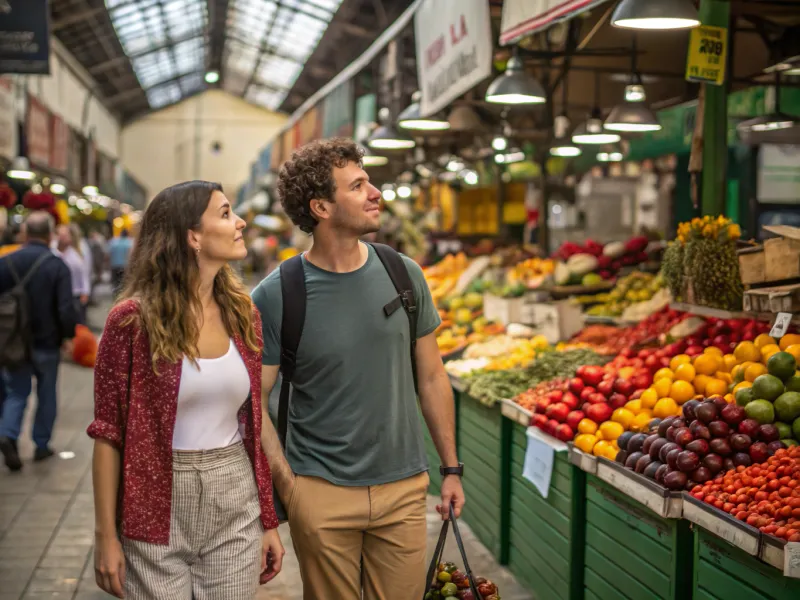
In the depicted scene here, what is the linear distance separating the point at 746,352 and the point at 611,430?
0.70 meters

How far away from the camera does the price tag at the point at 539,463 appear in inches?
180

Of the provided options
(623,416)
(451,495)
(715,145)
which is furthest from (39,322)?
(451,495)

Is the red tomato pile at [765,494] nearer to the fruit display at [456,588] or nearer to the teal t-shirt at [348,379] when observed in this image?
the fruit display at [456,588]

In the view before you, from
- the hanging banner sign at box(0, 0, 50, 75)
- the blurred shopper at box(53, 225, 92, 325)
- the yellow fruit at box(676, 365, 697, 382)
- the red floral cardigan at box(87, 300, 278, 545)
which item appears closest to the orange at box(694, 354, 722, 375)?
the yellow fruit at box(676, 365, 697, 382)

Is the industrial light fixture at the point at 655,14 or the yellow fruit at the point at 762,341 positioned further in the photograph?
the yellow fruit at the point at 762,341

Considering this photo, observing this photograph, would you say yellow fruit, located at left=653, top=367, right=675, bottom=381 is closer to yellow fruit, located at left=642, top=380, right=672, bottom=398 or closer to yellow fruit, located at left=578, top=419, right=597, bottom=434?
yellow fruit, located at left=642, top=380, right=672, bottom=398

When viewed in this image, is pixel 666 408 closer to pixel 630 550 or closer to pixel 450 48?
pixel 630 550

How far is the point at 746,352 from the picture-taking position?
4340 millimetres

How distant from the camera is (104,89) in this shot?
32.6m

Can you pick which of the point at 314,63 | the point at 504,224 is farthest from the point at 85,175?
the point at 314,63

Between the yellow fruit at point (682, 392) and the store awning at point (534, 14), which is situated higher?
the store awning at point (534, 14)

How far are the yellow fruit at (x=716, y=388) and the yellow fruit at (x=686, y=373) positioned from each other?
0.44 ft

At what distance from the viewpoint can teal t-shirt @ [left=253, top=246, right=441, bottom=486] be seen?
2830mm

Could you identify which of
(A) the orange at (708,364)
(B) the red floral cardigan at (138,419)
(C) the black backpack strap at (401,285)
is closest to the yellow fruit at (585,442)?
(A) the orange at (708,364)
